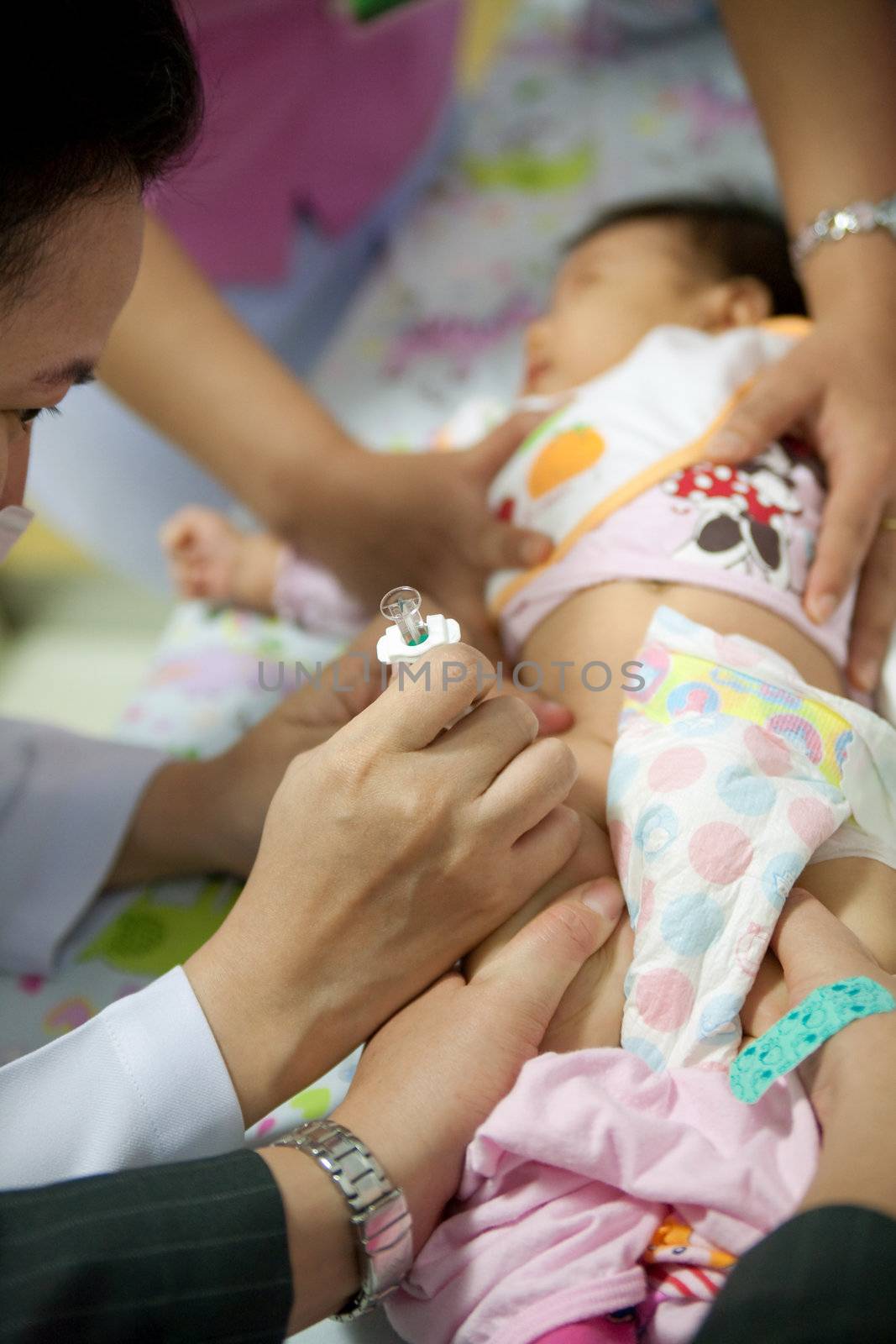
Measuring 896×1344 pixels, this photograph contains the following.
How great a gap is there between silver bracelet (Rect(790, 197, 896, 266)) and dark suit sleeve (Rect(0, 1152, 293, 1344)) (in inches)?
37.9

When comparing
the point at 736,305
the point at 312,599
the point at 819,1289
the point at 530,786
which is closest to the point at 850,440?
the point at 736,305

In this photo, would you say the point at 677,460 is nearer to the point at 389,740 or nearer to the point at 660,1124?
the point at 389,740

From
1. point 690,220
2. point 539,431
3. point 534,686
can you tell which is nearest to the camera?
point 534,686

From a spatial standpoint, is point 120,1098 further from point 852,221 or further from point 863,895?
point 852,221

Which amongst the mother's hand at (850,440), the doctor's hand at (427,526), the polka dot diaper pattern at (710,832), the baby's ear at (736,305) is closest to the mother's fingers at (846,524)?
the mother's hand at (850,440)

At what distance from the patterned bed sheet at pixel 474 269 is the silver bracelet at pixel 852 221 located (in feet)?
1.71

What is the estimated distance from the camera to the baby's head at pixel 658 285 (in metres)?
1.28

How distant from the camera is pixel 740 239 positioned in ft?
4.43

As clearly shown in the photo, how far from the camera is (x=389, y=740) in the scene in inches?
27.6

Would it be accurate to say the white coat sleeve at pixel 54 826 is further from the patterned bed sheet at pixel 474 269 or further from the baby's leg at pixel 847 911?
the baby's leg at pixel 847 911

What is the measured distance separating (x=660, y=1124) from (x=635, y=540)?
20.0 inches

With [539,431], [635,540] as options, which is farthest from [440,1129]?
[539,431]

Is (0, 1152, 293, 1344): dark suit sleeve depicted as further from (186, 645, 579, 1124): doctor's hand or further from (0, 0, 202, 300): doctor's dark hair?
(0, 0, 202, 300): doctor's dark hair

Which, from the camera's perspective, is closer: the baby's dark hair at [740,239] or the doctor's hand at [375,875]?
the doctor's hand at [375,875]
